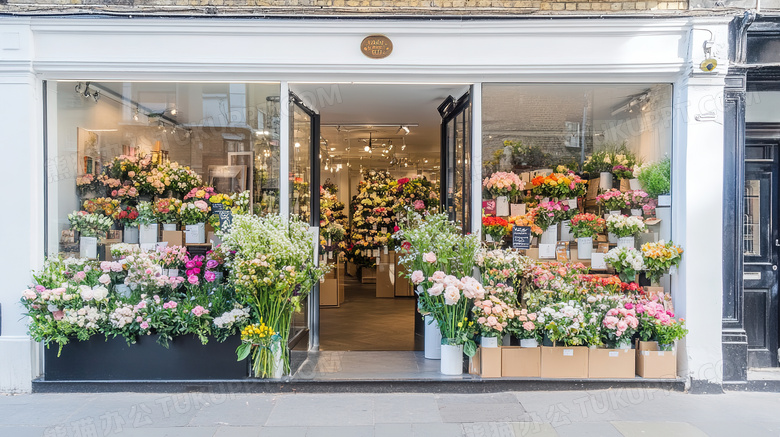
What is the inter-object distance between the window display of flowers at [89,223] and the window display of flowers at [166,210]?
0.57m

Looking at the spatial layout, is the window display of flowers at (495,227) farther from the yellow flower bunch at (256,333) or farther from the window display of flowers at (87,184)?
the window display of flowers at (87,184)

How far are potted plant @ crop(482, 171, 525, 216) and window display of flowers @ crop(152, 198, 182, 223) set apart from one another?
384 cm

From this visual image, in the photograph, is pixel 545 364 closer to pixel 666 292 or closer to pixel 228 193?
pixel 666 292

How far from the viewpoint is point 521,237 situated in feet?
20.7

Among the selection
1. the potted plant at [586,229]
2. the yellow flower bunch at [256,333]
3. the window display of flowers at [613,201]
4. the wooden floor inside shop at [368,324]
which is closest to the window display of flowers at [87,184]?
the yellow flower bunch at [256,333]

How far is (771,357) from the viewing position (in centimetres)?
619

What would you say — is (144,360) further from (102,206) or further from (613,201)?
(613,201)

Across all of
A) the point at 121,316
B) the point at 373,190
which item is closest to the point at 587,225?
the point at 121,316

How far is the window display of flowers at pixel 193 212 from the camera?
257 inches

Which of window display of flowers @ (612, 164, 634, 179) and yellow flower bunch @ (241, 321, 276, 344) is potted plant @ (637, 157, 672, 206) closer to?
window display of flowers @ (612, 164, 634, 179)

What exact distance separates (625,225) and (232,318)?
458cm

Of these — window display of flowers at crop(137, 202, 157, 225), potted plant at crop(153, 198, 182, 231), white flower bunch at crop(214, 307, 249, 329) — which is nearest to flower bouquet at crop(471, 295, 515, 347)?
white flower bunch at crop(214, 307, 249, 329)

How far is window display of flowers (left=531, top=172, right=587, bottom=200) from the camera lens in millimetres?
6668

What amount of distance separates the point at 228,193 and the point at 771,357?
682cm
